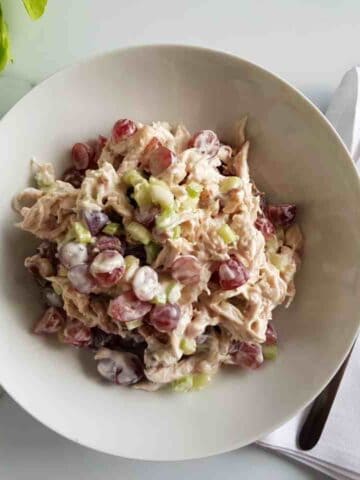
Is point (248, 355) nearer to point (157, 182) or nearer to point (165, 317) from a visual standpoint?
point (165, 317)

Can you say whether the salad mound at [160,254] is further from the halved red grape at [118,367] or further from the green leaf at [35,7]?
the green leaf at [35,7]

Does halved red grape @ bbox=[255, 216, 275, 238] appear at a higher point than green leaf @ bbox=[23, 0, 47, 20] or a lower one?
lower

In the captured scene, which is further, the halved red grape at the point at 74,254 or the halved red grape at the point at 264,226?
the halved red grape at the point at 264,226

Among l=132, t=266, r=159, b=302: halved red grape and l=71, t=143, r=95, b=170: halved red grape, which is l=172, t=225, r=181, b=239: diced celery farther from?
l=71, t=143, r=95, b=170: halved red grape

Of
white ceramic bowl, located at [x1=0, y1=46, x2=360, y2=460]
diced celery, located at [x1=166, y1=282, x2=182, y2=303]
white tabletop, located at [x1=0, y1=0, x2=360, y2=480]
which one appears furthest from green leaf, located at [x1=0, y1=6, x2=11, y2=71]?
diced celery, located at [x1=166, y1=282, x2=182, y2=303]

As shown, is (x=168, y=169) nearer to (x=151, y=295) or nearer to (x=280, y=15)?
(x=151, y=295)

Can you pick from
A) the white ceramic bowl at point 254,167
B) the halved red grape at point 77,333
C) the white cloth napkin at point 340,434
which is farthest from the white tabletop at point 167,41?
the halved red grape at point 77,333

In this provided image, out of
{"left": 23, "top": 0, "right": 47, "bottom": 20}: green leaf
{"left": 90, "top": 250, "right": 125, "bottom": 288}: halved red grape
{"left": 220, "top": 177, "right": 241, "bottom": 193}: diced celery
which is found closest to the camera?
{"left": 90, "top": 250, "right": 125, "bottom": 288}: halved red grape
